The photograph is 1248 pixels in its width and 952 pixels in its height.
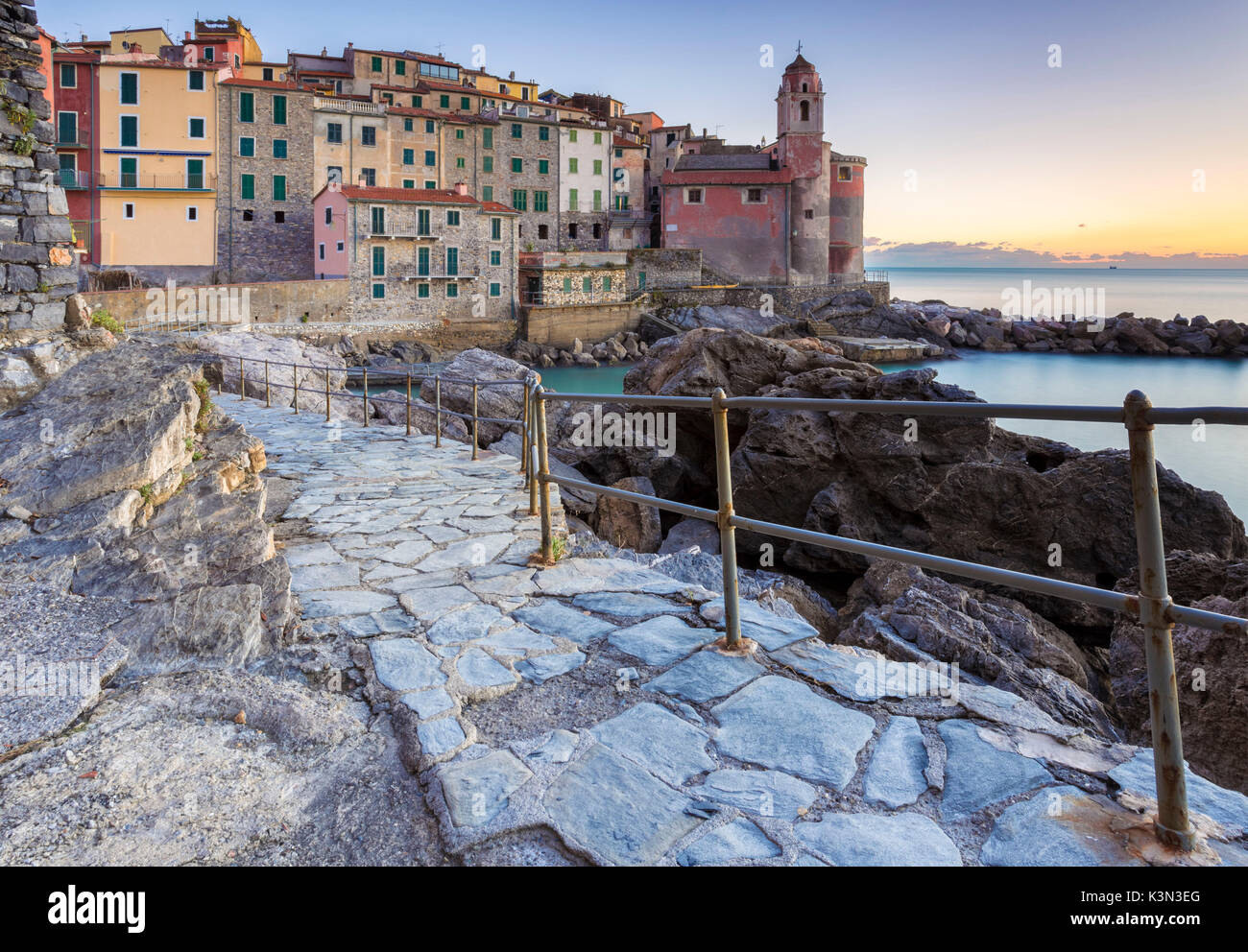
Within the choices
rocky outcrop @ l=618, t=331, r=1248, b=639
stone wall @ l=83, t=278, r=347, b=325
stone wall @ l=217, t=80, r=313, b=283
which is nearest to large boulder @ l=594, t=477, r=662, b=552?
rocky outcrop @ l=618, t=331, r=1248, b=639

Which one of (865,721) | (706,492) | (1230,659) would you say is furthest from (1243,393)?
(865,721)

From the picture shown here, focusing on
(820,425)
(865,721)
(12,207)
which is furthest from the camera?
(820,425)

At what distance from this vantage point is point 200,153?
38812 mm

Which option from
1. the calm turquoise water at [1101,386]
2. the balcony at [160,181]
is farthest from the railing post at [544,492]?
the balcony at [160,181]

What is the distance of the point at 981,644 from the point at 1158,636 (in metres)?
3.85

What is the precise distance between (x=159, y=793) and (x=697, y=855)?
4.86 feet

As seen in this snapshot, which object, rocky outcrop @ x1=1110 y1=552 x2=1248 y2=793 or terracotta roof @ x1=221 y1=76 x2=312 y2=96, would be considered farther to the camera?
terracotta roof @ x1=221 y1=76 x2=312 y2=96

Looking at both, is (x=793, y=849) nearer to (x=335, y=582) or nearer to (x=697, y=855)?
(x=697, y=855)

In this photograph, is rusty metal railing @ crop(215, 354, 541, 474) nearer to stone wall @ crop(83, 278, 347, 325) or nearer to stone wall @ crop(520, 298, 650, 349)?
stone wall @ crop(83, 278, 347, 325)

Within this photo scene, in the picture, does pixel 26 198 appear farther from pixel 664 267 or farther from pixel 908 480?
pixel 664 267

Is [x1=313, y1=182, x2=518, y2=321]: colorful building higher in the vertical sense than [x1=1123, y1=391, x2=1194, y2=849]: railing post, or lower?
higher

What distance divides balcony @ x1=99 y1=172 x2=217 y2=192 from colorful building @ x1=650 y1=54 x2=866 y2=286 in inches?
1021

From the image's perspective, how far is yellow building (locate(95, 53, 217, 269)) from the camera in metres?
36.9

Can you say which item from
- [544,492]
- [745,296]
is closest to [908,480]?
[544,492]
